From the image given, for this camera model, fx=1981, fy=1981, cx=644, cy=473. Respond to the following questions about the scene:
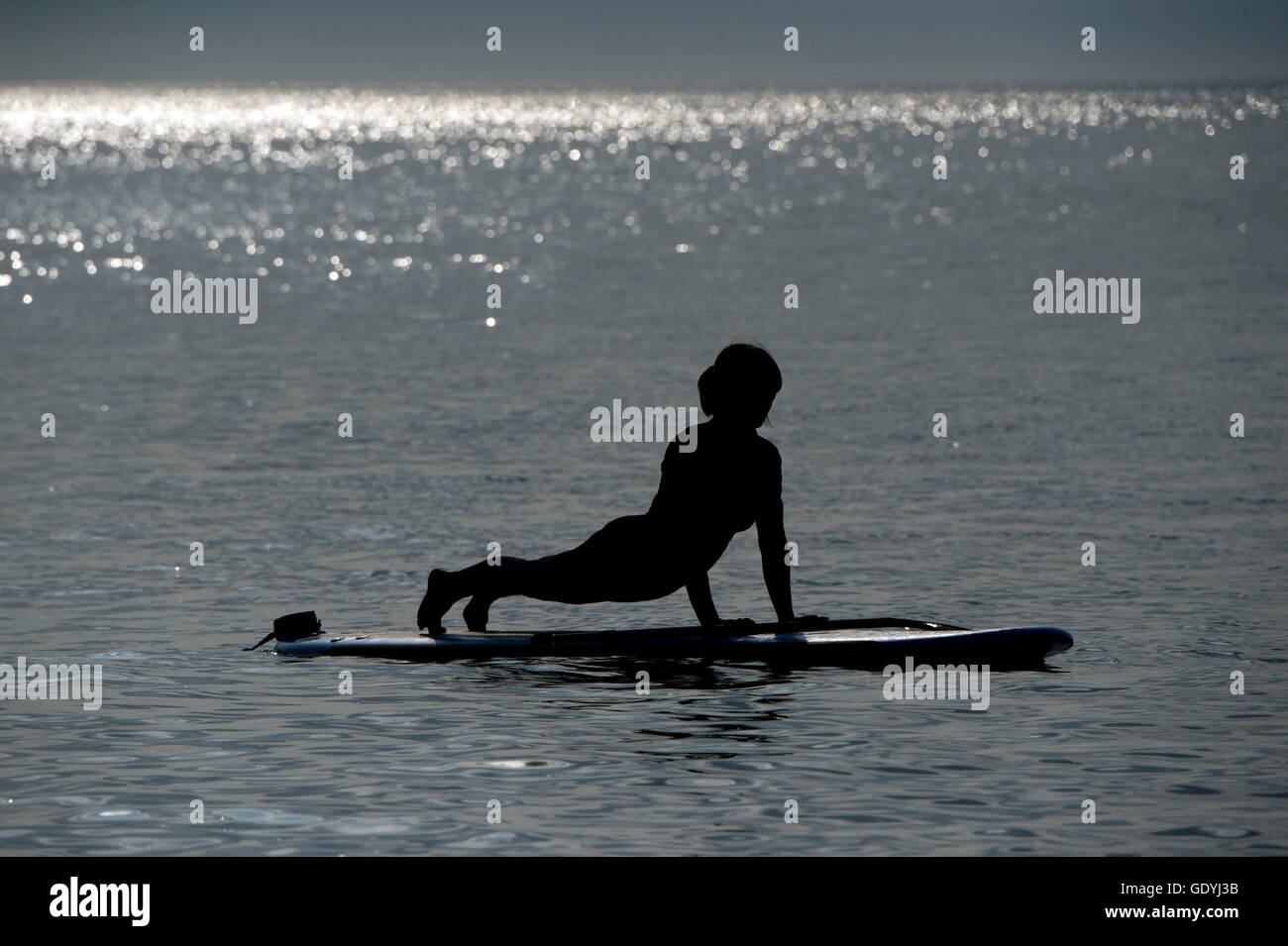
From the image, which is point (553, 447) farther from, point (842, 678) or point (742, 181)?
point (742, 181)

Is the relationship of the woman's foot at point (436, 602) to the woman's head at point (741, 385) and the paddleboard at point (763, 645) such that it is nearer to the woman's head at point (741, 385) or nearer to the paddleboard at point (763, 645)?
the paddleboard at point (763, 645)

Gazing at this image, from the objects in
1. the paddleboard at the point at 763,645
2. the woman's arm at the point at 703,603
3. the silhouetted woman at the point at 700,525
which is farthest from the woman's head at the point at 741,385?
→ the paddleboard at the point at 763,645

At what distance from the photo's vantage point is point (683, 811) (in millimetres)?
9234

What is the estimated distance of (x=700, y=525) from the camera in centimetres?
1159

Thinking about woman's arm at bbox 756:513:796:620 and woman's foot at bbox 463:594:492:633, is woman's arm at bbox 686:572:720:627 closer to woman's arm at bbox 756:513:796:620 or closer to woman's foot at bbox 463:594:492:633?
woman's arm at bbox 756:513:796:620

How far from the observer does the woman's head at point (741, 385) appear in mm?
11289

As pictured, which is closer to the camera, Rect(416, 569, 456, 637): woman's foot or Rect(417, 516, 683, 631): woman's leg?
Rect(417, 516, 683, 631): woman's leg

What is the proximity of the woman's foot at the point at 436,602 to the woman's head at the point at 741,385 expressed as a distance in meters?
2.07

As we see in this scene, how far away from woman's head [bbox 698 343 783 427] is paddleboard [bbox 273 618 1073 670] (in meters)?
1.36

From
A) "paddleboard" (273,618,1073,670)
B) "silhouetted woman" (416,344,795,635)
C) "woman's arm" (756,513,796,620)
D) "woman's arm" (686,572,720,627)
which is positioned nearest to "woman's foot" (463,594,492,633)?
"paddleboard" (273,618,1073,670)

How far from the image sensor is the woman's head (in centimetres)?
1129

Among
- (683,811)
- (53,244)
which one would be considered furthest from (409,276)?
(683,811)

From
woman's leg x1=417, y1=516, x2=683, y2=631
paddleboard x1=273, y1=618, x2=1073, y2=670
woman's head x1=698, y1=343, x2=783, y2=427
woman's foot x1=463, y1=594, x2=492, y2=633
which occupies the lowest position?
paddleboard x1=273, y1=618, x2=1073, y2=670
